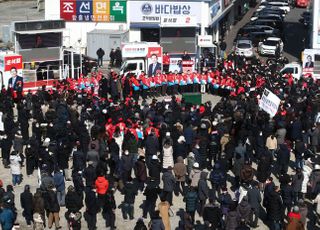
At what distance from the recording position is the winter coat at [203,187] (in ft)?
71.7

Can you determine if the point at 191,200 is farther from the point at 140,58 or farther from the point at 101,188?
the point at 140,58

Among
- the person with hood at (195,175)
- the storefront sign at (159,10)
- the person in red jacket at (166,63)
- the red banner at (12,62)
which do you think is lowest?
the person with hood at (195,175)

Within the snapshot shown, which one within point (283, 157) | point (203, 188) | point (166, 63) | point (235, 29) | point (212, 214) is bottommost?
point (212, 214)

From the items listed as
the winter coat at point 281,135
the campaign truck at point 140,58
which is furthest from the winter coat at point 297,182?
the campaign truck at point 140,58

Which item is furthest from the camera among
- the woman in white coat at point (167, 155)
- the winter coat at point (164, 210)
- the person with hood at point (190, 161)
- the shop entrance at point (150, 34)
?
the shop entrance at point (150, 34)

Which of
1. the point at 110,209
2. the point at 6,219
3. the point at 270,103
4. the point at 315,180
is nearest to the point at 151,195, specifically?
the point at 110,209

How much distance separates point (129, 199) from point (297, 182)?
504cm

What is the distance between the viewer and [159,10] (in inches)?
1809

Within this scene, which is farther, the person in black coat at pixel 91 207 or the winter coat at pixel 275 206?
the person in black coat at pixel 91 207

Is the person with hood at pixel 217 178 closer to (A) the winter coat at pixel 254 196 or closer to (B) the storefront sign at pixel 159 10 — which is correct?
(A) the winter coat at pixel 254 196

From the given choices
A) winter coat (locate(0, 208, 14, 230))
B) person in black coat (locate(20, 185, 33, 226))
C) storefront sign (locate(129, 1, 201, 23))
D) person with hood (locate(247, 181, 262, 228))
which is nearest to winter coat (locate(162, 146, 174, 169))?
person with hood (locate(247, 181, 262, 228))

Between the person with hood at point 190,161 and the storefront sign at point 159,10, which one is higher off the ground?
the storefront sign at point 159,10

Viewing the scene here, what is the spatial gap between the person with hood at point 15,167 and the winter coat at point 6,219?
442 centimetres

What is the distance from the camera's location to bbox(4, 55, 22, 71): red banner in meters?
36.0
